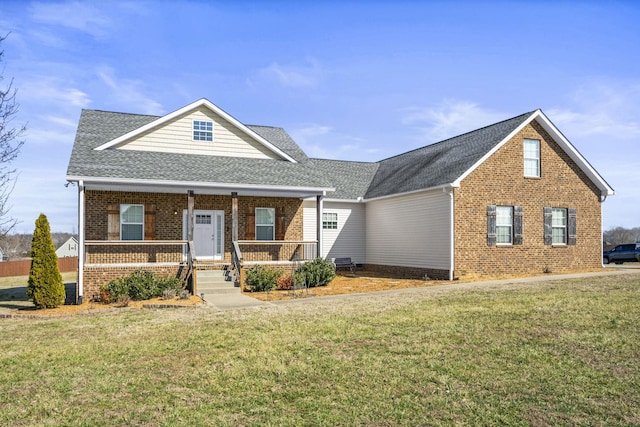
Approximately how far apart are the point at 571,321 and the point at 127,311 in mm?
10822

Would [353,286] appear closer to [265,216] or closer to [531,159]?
[265,216]

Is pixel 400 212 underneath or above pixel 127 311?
above

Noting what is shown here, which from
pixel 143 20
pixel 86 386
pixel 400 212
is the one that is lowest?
pixel 86 386

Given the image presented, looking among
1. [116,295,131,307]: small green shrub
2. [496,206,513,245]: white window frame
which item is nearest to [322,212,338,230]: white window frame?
[496,206,513,245]: white window frame

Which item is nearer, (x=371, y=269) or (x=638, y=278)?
(x=638, y=278)

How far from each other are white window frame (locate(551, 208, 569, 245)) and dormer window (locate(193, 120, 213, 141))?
15153mm

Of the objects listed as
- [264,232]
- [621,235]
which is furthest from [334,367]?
[621,235]

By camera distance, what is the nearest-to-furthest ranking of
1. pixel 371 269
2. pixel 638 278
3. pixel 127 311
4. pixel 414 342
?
pixel 414 342, pixel 127 311, pixel 638 278, pixel 371 269

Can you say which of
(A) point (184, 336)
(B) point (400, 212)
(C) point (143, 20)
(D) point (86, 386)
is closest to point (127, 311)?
(A) point (184, 336)

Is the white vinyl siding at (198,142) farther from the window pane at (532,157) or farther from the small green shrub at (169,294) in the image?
the window pane at (532,157)

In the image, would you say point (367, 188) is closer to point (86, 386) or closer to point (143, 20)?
point (143, 20)

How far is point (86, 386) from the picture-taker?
7.32m

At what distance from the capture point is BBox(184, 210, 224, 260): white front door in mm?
20297

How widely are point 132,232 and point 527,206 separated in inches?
637
